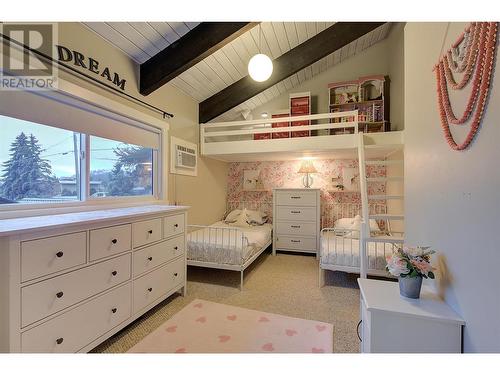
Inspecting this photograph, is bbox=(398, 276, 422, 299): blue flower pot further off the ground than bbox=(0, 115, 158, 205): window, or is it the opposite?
bbox=(0, 115, 158, 205): window

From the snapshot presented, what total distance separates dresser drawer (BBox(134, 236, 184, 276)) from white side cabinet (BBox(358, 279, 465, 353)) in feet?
5.28

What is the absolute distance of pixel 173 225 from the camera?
2.19m

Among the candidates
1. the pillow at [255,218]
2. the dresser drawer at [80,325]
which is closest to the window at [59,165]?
the dresser drawer at [80,325]

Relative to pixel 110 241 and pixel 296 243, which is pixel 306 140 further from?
pixel 110 241

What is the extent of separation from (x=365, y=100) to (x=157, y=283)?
404cm

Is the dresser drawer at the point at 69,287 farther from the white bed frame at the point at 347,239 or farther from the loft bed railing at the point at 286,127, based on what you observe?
the loft bed railing at the point at 286,127

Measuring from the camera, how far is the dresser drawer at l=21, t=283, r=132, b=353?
1.18 m

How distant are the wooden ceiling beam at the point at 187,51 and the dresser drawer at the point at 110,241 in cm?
154

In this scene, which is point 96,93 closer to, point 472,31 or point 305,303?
point 472,31

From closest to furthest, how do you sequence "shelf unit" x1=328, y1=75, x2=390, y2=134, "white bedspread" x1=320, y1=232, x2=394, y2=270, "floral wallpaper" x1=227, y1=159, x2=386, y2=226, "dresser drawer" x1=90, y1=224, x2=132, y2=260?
"dresser drawer" x1=90, y1=224, x2=132, y2=260 → "white bedspread" x1=320, y1=232, x2=394, y2=270 → "shelf unit" x1=328, y1=75, x2=390, y2=134 → "floral wallpaper" x1=227, y1=159, x2=386, y2=226

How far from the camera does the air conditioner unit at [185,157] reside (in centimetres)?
302

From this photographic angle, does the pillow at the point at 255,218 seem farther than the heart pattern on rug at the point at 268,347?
Yes

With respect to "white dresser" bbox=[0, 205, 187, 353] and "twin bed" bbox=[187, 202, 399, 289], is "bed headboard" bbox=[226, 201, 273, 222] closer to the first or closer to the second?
"twin bed" bbox=[187, 202, 399, 289]

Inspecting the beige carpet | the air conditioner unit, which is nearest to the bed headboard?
the beige carpet
